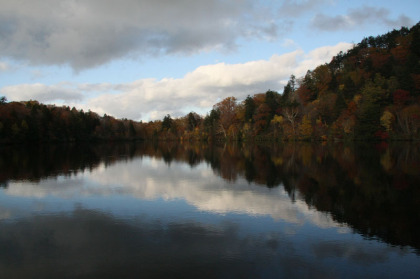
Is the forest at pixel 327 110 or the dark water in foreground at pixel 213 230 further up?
the forest at pixel 327 110

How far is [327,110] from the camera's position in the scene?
6325cm

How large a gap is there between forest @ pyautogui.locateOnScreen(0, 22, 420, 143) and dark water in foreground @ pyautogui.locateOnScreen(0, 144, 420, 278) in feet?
149

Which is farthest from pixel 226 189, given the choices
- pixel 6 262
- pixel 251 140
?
pixel 251 140

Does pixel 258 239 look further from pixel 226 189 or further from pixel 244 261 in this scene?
pixel 226 189

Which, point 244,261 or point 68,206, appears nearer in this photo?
point 244,261

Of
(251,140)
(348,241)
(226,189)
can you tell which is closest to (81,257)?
(348,241)

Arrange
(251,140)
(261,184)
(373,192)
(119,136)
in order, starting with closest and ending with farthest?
(373,192) < (261,184) < (251,140) < (119,136)

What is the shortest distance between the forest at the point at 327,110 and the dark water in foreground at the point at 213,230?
149 ft

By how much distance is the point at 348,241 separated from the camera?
7.12 m

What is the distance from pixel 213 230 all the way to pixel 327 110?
62.3m

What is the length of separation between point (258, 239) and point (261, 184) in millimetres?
7524

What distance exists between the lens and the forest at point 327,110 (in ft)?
174

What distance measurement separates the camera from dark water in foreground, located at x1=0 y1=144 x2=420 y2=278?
228 inches

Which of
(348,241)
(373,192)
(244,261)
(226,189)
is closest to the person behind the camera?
(244,261)
